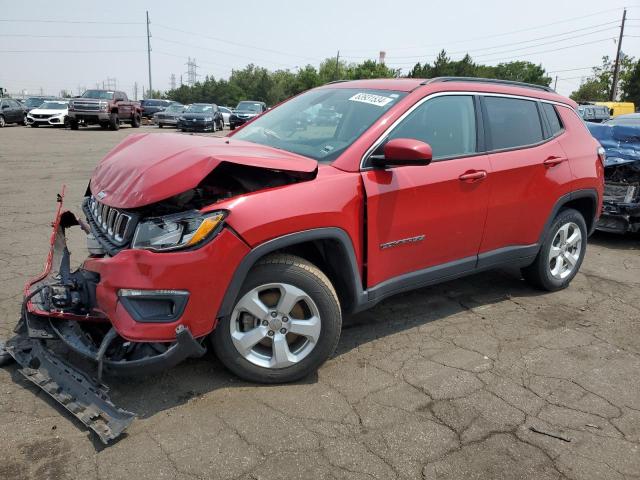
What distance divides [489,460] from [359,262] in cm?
132

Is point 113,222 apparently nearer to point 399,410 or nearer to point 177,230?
point 177,230

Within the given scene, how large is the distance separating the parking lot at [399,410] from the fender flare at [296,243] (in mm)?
527

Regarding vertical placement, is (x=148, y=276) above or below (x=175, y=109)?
below

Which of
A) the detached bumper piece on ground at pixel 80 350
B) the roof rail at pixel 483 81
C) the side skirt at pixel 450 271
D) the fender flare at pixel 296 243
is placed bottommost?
the detached bumper piece on ground at pixel 80 350

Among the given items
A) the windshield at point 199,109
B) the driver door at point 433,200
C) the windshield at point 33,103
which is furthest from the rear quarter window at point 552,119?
the windshield at point 33,103

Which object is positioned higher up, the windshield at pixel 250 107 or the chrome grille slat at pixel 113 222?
the windshield at pixel 250 107

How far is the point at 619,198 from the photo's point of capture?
6.70 metres

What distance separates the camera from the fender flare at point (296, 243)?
9.02ft

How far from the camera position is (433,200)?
3.51 metres

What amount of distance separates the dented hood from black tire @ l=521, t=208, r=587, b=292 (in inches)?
101

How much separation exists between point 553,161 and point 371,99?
68.6 inches

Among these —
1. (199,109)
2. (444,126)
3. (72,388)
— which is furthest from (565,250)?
(199,109)

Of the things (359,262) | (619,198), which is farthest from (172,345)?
(619,198)

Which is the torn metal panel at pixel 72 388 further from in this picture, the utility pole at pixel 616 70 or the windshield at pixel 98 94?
the utility pole at pixel 616 70
